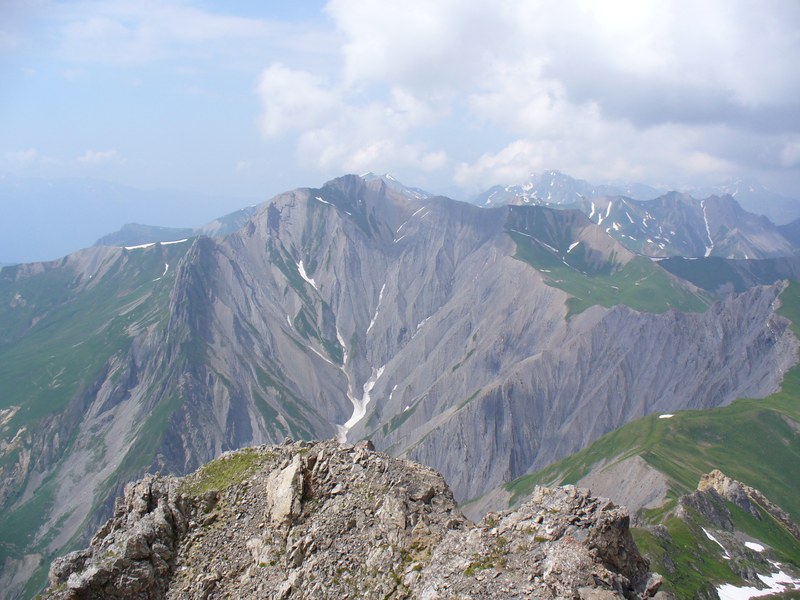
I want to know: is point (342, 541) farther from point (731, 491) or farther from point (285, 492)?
point (731, 491)

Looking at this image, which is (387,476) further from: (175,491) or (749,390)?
(749,390)

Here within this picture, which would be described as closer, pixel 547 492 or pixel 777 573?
pixel 547 492

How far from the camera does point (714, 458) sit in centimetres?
11500

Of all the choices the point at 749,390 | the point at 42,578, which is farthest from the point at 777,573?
the point at 42,578

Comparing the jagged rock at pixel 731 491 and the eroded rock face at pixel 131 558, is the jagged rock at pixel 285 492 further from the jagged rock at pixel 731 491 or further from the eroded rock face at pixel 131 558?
the jagged rock at pixel 731 491

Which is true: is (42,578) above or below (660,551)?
below

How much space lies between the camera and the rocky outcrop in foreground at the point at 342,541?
18.0m

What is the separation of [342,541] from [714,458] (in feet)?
371

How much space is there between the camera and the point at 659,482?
9925 centimetres

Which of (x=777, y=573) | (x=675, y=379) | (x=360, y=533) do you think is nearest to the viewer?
(x=360, y=533)

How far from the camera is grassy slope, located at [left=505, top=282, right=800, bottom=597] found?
70625mm

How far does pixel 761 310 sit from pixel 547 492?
190 metres

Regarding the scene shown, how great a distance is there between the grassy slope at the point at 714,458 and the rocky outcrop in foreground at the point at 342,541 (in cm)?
5062

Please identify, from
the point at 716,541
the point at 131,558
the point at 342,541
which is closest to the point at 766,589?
the point at 716,541
